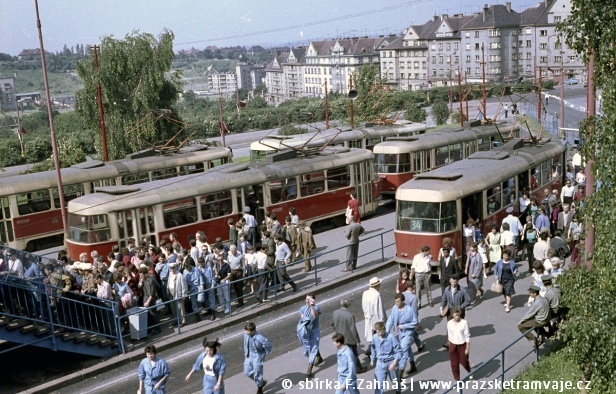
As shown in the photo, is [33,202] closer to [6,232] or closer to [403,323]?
[6,232]

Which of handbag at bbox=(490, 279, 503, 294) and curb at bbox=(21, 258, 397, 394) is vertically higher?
handbag at bbox=(490, 279, 503, 294)

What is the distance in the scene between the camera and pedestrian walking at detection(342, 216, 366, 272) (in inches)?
823

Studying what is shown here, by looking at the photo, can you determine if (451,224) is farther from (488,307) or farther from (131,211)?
(131,211)

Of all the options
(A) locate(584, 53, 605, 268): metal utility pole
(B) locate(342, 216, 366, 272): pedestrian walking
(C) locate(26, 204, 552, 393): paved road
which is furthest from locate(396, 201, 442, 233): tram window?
(A) locate(584, 53, 605, 268): metal utility pole

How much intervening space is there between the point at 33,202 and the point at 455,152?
1761 cm

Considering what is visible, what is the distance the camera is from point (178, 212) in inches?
892

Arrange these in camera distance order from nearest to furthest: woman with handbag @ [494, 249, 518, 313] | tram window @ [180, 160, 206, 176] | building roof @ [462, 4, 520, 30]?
1. woman with handbag @ [494, 249, 518, 313]
2. tram window @ [180, 160, 206, 176]
3. building roof @ [462, 4, 520, 30]

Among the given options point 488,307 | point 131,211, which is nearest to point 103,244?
point 131,211

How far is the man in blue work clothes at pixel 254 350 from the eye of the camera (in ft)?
42.1

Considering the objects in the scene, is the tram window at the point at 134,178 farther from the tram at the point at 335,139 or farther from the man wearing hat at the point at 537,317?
the man wearing hat at the point at 537,317

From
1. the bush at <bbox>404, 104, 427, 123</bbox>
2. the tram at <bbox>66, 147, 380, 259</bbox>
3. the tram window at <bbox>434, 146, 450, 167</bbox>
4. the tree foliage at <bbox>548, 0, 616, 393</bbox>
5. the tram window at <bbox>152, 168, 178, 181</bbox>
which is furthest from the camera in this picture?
the bush at <bbox>404, 104, 427, 123</bbox>

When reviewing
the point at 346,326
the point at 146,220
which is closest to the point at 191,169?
the point at 146,220

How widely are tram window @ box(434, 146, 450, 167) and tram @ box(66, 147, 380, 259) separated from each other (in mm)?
3650

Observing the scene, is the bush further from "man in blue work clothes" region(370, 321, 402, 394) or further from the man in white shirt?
"man in blue work clothes" region(370, 321, 402, 394)
